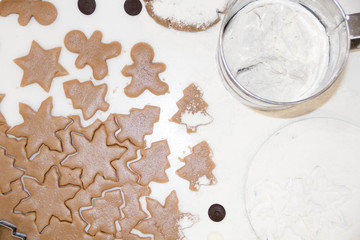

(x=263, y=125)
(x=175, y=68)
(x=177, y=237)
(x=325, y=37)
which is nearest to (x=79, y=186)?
(x=177, y=237)

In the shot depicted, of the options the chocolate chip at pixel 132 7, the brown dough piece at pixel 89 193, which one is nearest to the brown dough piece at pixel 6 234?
the brown dough piece at pixel 89 193

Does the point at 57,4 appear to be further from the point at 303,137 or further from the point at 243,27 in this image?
the point at 303,137

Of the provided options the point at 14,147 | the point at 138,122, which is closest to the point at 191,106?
the point at 138,122

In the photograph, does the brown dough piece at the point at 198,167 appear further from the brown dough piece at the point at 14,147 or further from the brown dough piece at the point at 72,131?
the brown dough piece at the point at 14,147

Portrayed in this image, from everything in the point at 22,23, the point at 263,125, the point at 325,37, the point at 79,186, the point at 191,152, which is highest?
the point at 325,37

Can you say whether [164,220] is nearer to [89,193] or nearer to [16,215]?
[89,193]

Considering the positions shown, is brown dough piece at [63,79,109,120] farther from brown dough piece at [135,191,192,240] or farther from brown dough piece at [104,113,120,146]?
brown dough piece at [135,191,192,240]

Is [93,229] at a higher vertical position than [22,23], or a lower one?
lower

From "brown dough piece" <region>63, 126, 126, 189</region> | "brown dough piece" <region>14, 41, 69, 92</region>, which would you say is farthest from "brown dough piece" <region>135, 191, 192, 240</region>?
"brown dough piece" <region>14, 41, 69, 92</region>

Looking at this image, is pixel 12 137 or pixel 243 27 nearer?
pixel 243 27
